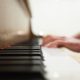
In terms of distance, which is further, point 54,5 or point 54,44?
point 54,5

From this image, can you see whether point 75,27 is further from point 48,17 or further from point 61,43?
point 61,43

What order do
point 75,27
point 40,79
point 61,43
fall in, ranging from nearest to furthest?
1. point 40,79
2. point 61,43
3. point 75,27

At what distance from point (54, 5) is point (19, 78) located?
3.34 metres

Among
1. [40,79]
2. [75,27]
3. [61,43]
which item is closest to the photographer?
[40,79]

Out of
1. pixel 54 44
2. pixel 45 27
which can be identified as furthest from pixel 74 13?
pixel 54 44

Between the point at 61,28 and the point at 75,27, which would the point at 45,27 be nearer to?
the point at 61,28

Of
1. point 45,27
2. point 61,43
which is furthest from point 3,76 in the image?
A: point 45,27

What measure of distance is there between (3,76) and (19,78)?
0.11 feet

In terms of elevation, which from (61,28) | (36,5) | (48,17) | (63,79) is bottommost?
(63,79)

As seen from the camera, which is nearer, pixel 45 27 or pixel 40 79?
pixel 40 79

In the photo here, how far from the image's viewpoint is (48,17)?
11.9ft

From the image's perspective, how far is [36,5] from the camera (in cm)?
363

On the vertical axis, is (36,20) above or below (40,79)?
above

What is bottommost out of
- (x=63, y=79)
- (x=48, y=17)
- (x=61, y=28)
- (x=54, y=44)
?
(x=63, y=79)
